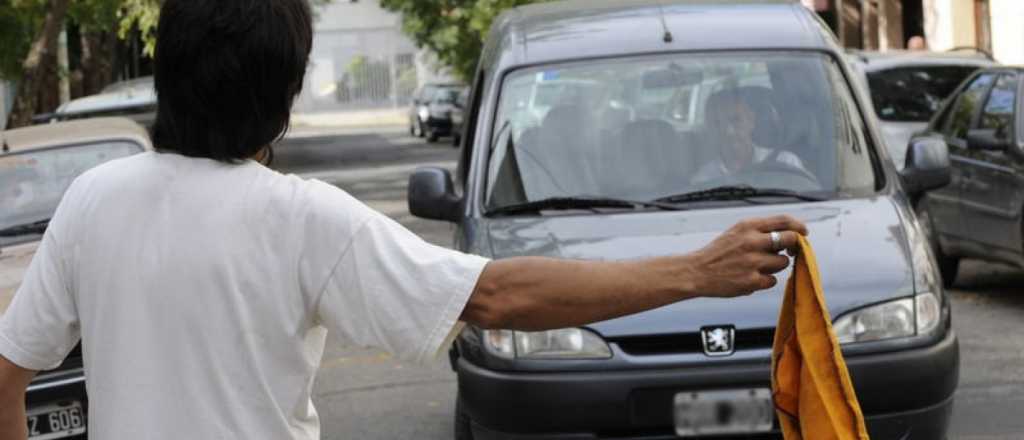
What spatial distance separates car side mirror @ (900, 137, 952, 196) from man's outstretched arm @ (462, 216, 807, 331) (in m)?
5.07

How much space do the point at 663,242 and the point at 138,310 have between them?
4085mm

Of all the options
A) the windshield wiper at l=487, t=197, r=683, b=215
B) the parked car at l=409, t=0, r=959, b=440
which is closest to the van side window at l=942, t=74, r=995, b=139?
the parked car at l=409, t=0, r=959, b=440

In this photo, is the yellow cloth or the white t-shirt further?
the yellow cloth

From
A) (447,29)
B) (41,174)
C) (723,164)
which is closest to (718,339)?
(723,164)

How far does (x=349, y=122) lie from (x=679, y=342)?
213 ft

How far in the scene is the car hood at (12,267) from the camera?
7629 millimetres

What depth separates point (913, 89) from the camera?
17047 millimetres

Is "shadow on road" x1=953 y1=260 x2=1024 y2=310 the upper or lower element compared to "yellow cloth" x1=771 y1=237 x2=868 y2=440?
lower

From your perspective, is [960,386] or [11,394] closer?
[11,394]

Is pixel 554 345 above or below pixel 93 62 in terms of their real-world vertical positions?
above

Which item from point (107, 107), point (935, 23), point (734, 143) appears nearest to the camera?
point (734, 143)

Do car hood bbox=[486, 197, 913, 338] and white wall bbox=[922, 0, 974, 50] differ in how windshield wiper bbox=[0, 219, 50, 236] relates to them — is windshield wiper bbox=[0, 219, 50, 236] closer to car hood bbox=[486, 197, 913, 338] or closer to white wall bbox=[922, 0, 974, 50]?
car hood bbox=[486, 197, 913, 338]

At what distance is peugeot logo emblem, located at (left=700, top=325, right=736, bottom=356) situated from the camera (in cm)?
634

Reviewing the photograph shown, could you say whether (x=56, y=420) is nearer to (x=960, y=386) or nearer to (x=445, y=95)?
(x=960, y=386)
